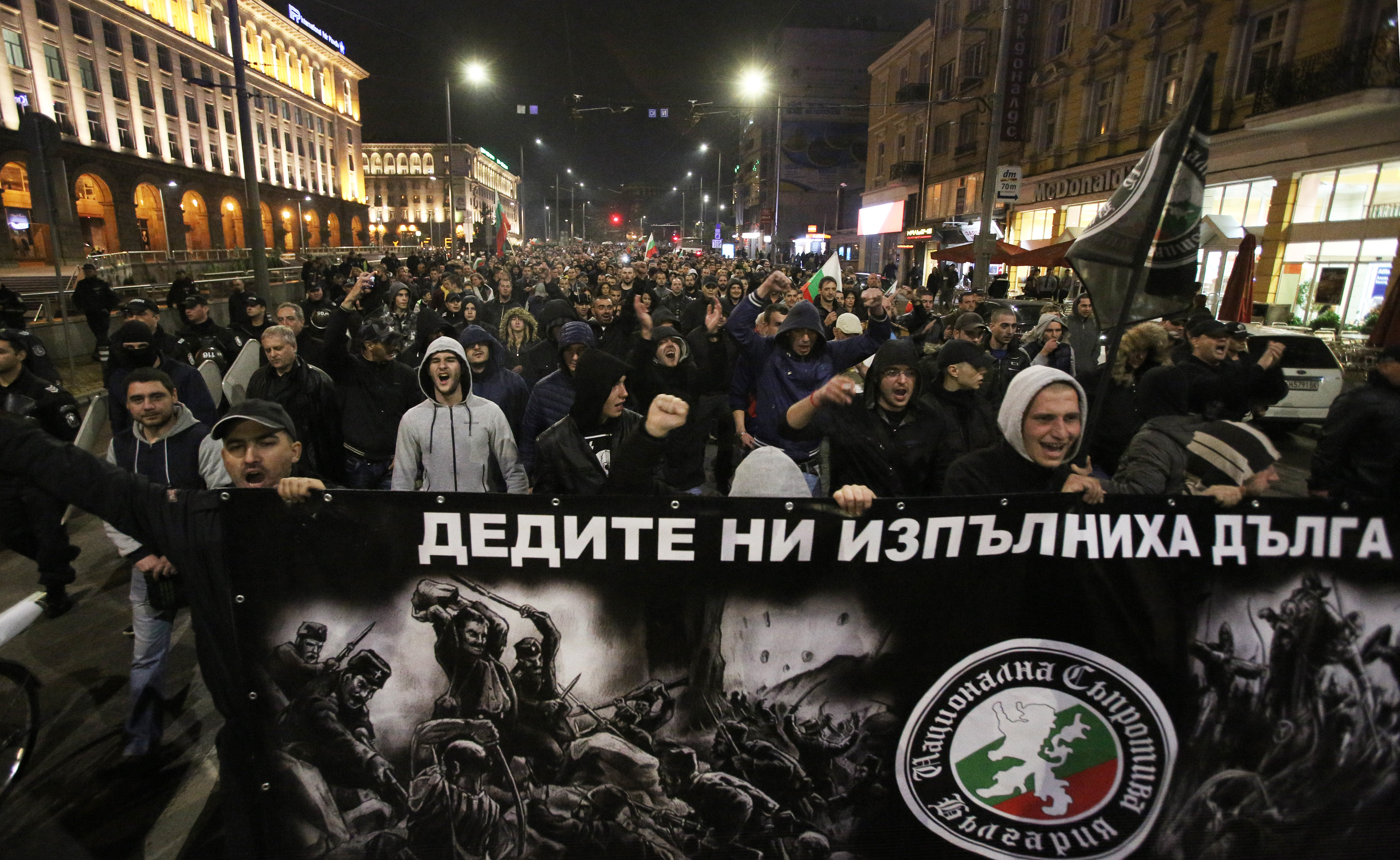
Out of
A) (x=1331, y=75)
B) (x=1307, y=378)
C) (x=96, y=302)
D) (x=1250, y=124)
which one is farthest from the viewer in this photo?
(x=1250, y=124)

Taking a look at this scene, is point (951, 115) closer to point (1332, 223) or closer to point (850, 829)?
point (1332, 223)

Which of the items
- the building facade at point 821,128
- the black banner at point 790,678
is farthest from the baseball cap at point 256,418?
the building facade at point 821,128

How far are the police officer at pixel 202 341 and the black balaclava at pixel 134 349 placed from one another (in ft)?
6.59

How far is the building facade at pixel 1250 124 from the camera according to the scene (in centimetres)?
1497

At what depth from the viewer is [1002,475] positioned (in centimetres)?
312

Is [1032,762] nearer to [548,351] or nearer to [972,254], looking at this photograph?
[548,351]

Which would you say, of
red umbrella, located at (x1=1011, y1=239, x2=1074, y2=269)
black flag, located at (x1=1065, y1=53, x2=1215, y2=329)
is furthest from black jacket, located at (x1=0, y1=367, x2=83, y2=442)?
red umbrella, located at (x1=1011, y1=239, x2=1074, y2=269)

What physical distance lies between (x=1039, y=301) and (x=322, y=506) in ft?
50.4

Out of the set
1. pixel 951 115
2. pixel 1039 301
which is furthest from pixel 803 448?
pixel 951 115

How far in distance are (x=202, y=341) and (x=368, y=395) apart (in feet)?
12.1

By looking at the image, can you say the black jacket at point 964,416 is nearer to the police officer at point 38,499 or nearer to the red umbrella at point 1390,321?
the police officer at point 38,499

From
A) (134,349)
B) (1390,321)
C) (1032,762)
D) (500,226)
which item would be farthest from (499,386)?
(500,226)

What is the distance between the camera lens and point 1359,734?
Answer: 260 cm

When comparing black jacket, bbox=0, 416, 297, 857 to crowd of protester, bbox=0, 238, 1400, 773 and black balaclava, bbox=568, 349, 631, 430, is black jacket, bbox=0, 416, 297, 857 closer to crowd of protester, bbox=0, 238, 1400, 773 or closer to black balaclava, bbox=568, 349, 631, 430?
crowd of protester, bbox=0, 238, 1400, 773
